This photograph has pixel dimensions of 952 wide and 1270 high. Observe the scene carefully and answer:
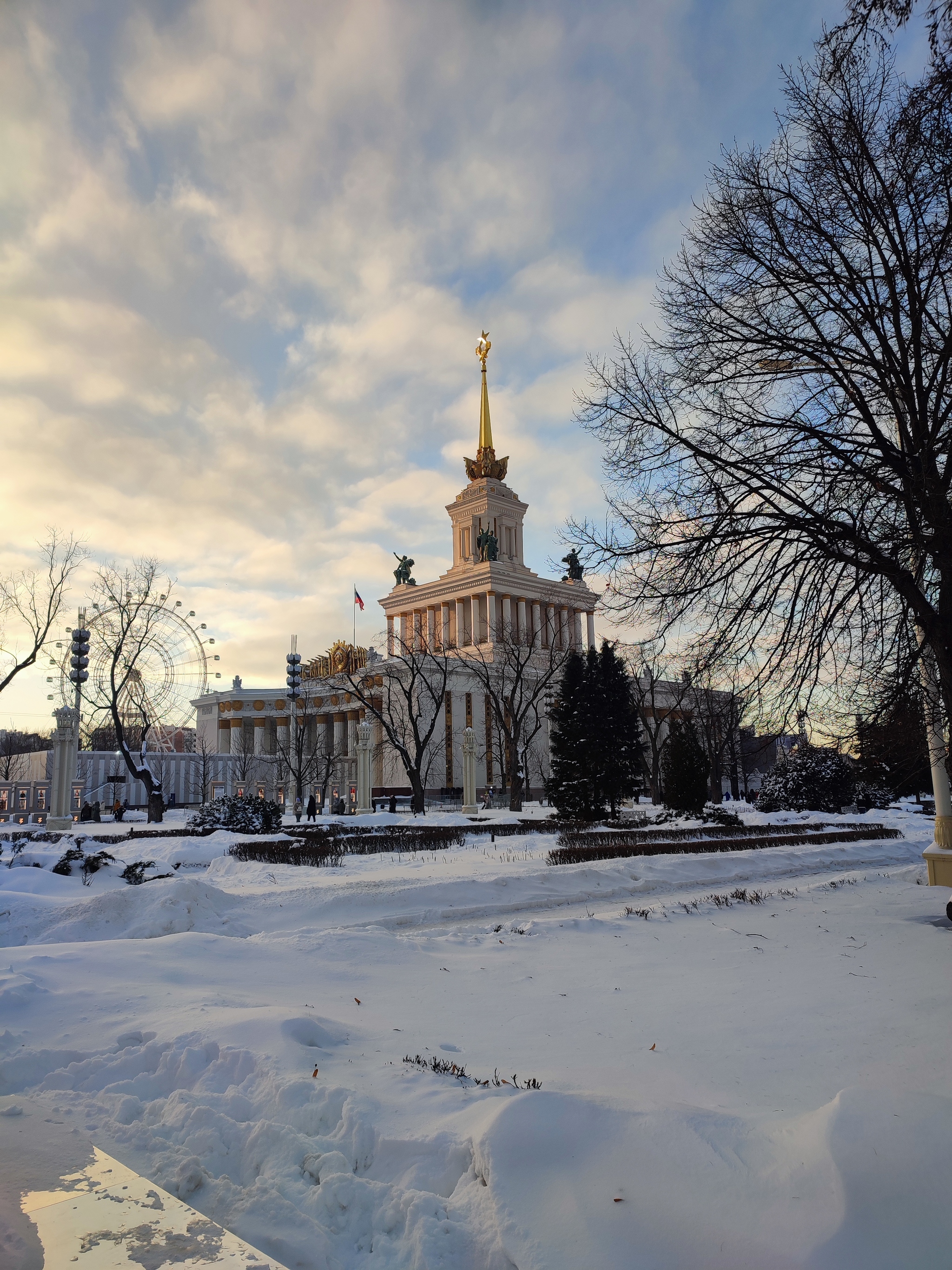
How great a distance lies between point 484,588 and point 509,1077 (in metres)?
76.0

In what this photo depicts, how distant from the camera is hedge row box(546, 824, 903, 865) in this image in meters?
17.8

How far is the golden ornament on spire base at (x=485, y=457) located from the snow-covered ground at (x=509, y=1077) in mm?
82041

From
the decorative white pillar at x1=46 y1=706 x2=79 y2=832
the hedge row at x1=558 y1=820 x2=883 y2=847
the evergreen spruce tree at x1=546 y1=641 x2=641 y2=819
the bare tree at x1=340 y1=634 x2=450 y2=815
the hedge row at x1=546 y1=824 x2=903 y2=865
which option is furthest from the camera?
the bare tree at x1=340 y1=634 x2=450 y2=815

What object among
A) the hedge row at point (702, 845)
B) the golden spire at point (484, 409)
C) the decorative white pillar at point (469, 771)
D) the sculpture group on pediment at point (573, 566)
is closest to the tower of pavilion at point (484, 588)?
the golden spire at point (484, 409)

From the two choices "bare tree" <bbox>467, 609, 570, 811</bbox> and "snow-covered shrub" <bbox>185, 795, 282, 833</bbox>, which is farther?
"bare tree" <bbox>467, 609, 570, 811</bbox>

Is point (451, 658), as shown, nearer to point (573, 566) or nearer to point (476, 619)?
point (476, 619)

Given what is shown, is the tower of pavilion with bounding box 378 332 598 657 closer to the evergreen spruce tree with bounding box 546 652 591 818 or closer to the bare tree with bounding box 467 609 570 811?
the bare tree with bounding box 467 609 570 811

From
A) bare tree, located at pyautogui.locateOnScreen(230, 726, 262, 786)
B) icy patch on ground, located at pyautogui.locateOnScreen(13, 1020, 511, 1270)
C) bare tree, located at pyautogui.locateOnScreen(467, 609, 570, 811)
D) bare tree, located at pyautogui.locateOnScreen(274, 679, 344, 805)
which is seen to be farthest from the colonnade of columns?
icy patch on ground, located at pyautogui.locateOnScreen(13, 1020, 511, 1270)

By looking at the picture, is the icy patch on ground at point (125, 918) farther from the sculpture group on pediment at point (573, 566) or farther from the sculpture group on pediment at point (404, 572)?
the sculpture group on pediment at point (404, 572)

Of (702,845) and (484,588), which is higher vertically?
(484,588)

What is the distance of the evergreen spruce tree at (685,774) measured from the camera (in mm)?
30203

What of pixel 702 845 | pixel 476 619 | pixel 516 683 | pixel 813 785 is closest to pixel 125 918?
pixel 702 845

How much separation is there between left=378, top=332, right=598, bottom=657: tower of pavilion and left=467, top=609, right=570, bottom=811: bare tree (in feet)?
5.47

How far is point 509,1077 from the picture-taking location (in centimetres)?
476
